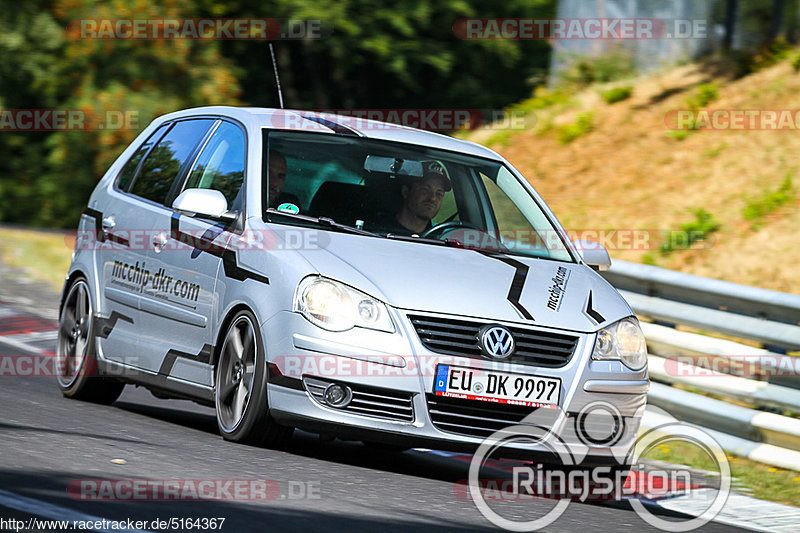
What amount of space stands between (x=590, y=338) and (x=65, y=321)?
3.71 metres

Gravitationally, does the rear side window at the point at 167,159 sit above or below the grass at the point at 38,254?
above

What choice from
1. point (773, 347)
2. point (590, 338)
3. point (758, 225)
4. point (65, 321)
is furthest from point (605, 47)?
point (590, 338)

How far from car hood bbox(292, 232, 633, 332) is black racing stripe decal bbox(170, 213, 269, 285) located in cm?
34

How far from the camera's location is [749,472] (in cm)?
815

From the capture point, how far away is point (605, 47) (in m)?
17.7

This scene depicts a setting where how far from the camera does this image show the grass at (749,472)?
301 inches

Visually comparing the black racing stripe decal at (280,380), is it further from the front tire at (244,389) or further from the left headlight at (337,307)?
the left headlight at (337,307)

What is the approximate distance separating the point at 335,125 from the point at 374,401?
2.13 m

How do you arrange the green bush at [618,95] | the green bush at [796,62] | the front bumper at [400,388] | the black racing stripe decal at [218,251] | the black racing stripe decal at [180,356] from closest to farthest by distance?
the front bumper at [400,388] → the black racing stripe decal at [218,251] → the black racing stripe decal at [180,356] → the green bush at [796,62] → the green bush at [618,95]

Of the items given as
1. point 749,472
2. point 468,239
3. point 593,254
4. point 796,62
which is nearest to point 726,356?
point 749,472
